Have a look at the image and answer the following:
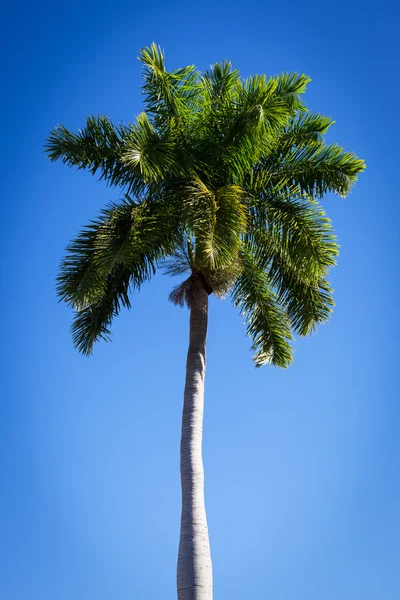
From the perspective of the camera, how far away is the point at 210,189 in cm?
1438

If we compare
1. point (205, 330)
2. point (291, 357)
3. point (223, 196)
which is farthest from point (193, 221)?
point (291, 357)

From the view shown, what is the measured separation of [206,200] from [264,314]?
12.7 feet

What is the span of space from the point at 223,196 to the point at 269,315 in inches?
151

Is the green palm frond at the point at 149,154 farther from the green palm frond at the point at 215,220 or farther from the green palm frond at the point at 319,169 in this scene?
the green palm frond at the point at 319,169

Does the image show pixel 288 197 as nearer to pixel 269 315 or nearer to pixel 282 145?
pixel 282 145

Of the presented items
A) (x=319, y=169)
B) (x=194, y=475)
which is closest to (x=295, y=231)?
(x=319, y=169)

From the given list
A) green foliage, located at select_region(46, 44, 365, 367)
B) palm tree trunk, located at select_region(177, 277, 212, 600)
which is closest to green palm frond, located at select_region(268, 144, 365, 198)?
green foliage, located at select_region(46, 44, 365, 367)

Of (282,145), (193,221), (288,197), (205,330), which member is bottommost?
(205,330)

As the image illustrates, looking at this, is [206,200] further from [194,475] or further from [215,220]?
[194,475]

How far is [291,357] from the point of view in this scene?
1591 centimetres

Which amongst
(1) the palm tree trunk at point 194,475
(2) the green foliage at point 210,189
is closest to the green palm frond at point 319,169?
(2) the green foliage at point 210,189

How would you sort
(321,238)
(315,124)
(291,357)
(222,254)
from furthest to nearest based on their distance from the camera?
(291,357) < (315,124) < (321,238) < (222,254)

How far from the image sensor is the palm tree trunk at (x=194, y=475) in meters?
10.8

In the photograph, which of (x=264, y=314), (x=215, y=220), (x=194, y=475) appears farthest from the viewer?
(x=264, y=314)
